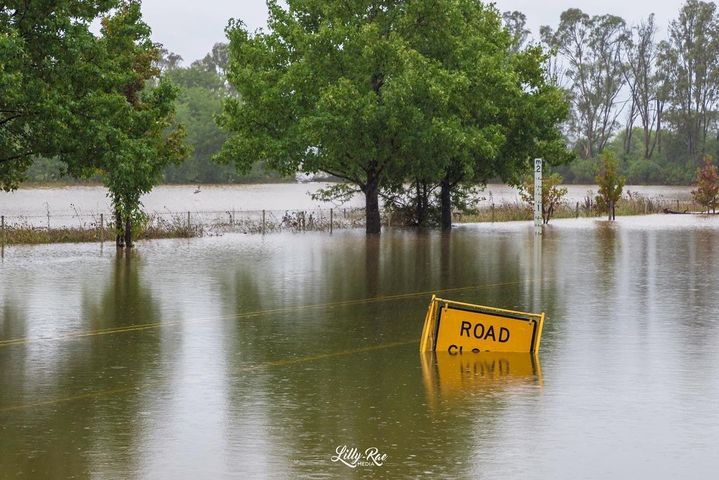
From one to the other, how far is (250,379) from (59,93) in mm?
16862

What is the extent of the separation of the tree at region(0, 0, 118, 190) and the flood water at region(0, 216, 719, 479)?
11.5ft

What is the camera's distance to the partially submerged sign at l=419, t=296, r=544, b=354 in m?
14.5

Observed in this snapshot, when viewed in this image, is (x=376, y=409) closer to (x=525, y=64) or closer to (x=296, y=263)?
(x=296, y=263)

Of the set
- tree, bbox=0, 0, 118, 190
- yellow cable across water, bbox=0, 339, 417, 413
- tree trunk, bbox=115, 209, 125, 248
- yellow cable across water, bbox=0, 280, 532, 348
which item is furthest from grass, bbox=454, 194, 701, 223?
yellow cable across water, bbox=0, 339, 417, 413

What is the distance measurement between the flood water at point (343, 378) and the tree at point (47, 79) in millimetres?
3515

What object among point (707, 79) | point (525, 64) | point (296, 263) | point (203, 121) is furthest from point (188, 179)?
point (296, 263)

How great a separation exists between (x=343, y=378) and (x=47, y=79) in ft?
57.8

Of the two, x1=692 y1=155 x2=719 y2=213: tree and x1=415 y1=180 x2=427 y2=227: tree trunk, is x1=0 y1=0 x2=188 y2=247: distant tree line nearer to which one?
x1=415 y1=180 x2=427 y2=227: tree trunk

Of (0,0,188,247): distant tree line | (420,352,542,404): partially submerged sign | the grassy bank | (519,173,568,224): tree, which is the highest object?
(0,0,188,247): distant tree line

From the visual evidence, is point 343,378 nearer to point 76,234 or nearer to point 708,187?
point 76,234

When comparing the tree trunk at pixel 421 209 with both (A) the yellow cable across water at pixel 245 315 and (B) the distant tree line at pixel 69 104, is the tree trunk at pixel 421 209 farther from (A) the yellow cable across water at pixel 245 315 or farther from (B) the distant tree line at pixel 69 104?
(A) the yellow cable across water at pixel 245 315

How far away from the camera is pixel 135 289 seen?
23.3 metres

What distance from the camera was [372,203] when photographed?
45156 mm

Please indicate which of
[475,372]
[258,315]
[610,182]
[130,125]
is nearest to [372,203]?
[130,125]
